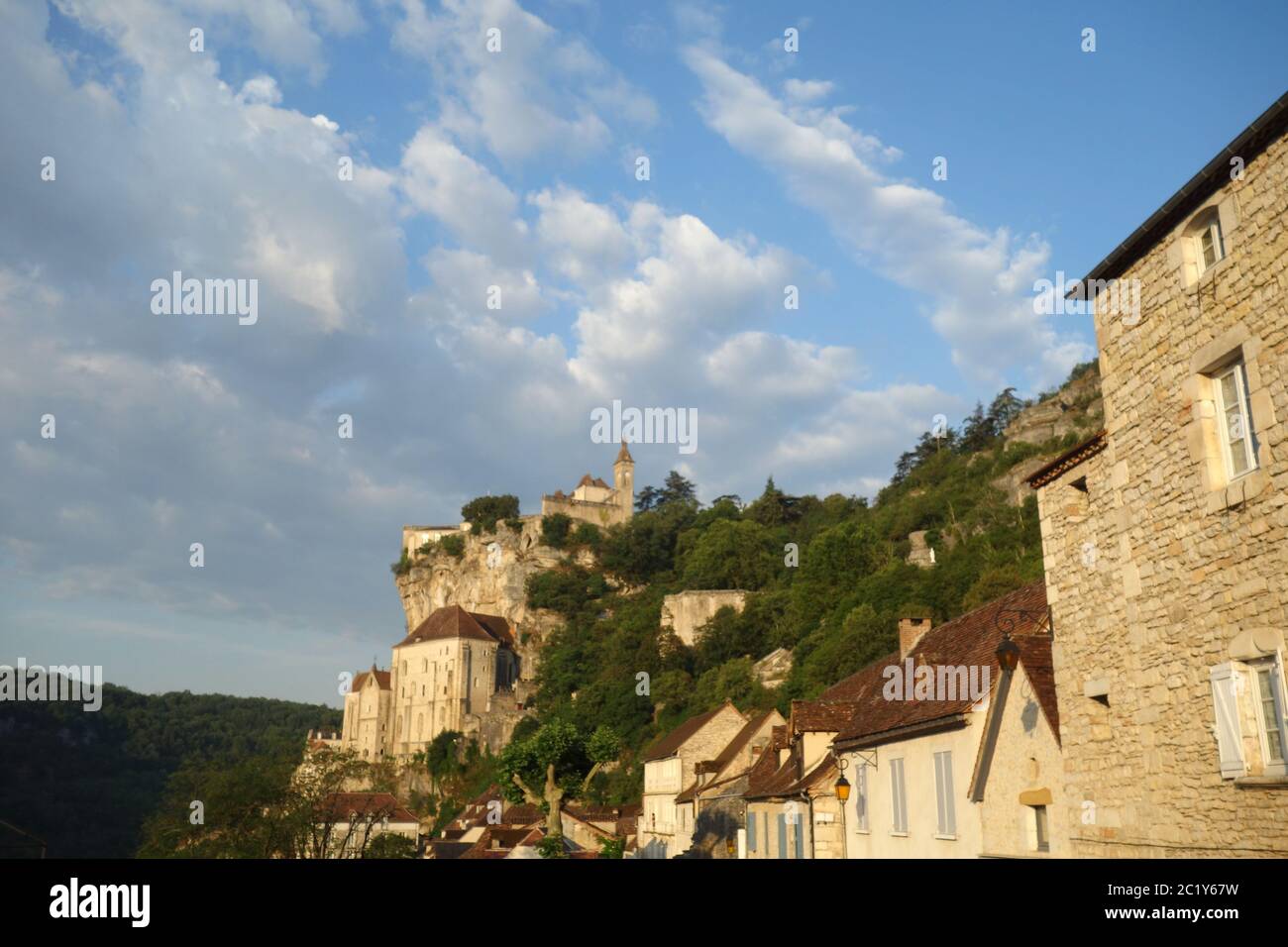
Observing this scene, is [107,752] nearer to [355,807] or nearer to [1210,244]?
[355,807]

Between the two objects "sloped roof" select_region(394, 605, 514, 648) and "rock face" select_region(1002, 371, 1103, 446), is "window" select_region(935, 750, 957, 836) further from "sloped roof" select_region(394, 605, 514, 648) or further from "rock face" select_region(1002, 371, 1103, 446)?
"sloped roof" select_region(394, 605, 514, 648)

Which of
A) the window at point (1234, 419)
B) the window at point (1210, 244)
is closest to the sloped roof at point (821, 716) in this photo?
the window at point (1234, 419)

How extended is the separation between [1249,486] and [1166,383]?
199 cm

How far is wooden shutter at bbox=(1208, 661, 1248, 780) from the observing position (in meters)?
10.2

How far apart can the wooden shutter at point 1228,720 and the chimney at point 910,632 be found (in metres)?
14.5

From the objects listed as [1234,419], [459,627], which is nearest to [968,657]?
[1234,419]

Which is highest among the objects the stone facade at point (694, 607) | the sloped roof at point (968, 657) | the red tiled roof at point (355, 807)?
the stone facade at point (694, 607)

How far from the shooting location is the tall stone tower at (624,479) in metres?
144

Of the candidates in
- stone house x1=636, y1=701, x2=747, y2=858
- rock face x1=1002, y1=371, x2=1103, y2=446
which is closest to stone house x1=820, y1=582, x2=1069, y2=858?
stone house x1=636, y1=701, x2=747, y2=858

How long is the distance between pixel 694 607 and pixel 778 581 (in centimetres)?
922

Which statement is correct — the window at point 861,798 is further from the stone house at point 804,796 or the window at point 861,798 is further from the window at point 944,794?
the window at point 944,794

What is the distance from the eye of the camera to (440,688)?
380ft

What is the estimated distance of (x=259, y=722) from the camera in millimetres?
159500
